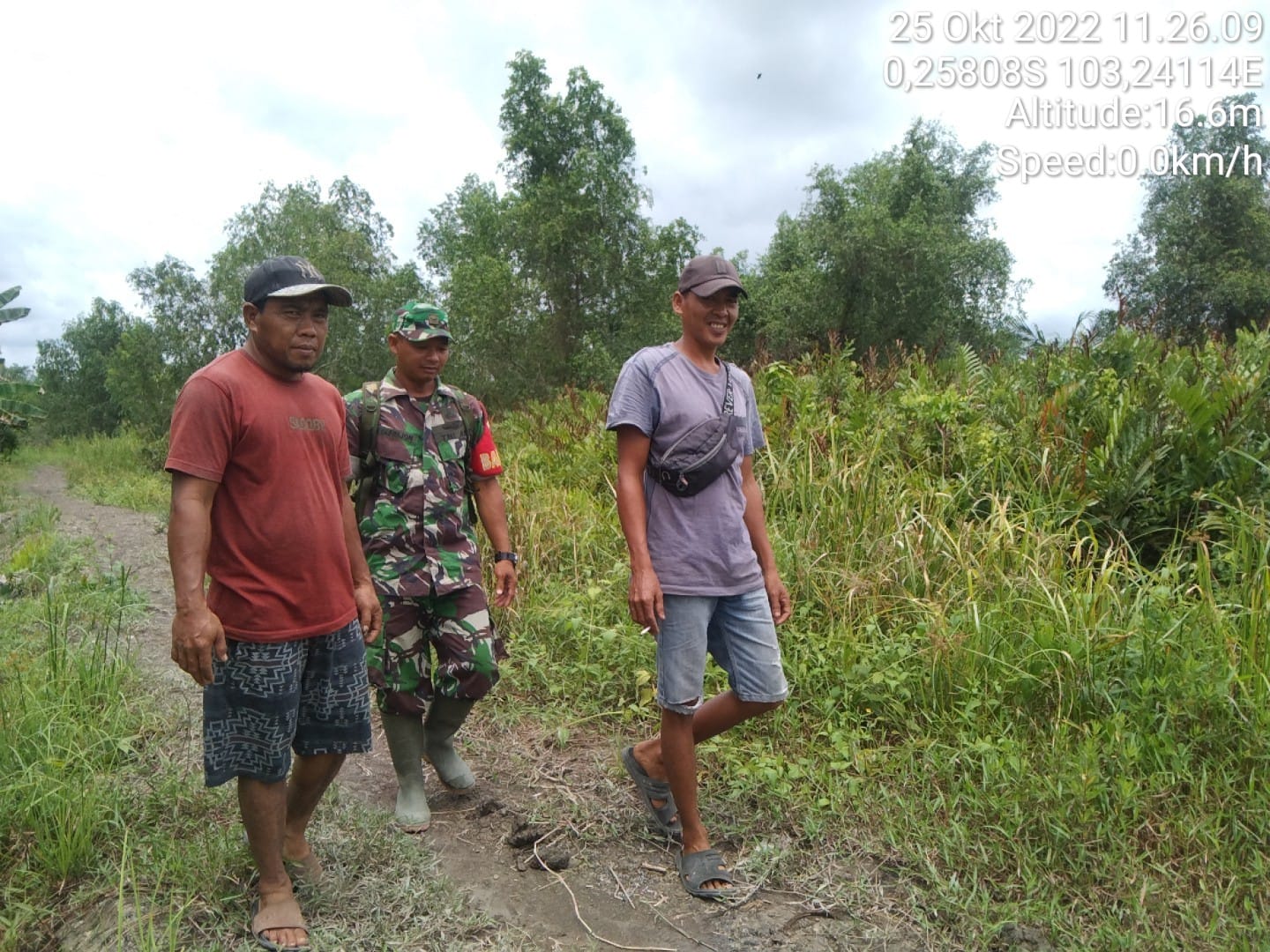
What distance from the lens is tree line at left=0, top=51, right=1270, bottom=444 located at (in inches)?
740

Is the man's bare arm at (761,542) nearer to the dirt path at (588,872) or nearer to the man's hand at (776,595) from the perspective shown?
the man's hand at (776,595)

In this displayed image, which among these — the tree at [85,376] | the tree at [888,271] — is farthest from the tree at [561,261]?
the tree at [85,376]

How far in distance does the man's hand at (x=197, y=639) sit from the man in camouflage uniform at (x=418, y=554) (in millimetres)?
933

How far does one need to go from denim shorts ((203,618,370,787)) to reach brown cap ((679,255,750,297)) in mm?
1454

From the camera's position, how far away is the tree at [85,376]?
1838 inches

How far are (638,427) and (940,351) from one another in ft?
18.3

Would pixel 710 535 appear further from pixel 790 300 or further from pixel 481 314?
pixel 790 300

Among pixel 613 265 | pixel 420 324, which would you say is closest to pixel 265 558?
pixel 420 324

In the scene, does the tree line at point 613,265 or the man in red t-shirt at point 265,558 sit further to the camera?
the tree line at point 613,265

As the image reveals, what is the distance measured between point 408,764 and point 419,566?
0.76 m

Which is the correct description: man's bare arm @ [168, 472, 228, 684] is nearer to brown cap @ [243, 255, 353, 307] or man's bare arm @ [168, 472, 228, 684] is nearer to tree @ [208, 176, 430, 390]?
brown cap @ [243, 255, 353, 307]

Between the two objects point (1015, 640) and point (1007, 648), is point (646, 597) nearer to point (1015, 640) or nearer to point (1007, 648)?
point (1007, 648)

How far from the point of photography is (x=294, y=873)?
265cm

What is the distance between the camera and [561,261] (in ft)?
64.1
